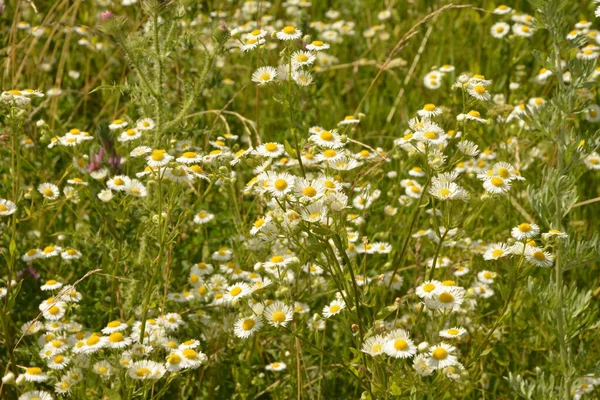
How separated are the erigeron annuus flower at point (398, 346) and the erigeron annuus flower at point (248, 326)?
298mm

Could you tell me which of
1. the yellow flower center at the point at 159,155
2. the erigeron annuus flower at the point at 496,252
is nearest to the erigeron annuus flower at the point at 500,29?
the erigeron annuus flower at the point at 496,252

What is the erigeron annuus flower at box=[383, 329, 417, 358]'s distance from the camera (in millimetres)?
1586

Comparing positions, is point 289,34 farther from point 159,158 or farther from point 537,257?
point 537,257

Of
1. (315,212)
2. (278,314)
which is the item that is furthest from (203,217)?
(315,212)

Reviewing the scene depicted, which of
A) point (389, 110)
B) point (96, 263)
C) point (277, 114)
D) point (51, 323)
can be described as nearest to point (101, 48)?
point (277, 114)

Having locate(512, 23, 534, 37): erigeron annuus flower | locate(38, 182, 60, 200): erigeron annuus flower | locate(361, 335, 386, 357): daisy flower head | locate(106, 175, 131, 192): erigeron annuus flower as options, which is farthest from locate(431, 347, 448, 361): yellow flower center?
locate(512, 23, 534, 37): erigeron annuus flower

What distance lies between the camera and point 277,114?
3799 millimetres

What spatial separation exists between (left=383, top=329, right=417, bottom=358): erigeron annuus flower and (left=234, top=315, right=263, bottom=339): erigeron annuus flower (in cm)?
30

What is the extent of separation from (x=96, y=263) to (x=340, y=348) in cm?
86

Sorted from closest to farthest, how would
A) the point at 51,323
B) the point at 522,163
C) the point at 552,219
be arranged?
the point at 552,219, the point at 51,323, the point at 522,163

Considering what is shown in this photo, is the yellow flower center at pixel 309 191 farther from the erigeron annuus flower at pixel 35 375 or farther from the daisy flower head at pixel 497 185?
the erigeron annuus flower at pixel 35 375

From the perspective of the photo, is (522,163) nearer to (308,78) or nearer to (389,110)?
(389,110)

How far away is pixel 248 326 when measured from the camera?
1.75m

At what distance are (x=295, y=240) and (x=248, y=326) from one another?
24 centimetres
